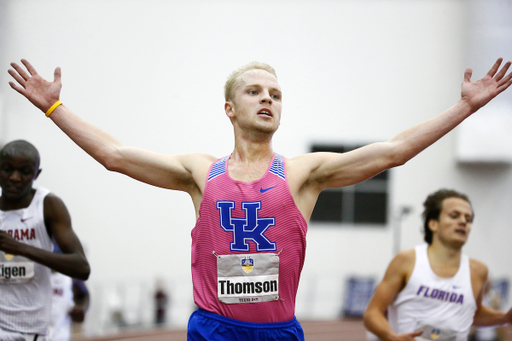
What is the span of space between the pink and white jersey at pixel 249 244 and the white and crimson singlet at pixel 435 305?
1855mm

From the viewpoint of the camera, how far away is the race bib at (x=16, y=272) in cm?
399

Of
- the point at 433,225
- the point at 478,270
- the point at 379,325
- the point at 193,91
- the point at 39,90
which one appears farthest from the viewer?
the point at 193,91

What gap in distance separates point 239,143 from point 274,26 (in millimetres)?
14682

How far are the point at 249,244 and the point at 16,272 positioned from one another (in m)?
2.11

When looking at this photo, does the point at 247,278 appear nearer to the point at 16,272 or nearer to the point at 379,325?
the point at 379,325

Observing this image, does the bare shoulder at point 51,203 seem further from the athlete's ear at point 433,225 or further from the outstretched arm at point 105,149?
the athlete's ear at point 433,225

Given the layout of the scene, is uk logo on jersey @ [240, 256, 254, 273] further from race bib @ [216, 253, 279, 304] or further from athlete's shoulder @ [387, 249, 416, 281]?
athlete's shoulder @ [387, 249, 416, 281]

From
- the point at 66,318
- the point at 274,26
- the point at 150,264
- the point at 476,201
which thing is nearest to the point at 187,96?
the point at 274,26

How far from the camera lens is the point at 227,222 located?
114 inches

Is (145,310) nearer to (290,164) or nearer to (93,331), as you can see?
(93,331)

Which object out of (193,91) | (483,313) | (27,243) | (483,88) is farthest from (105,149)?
(193,91)

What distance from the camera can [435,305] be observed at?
4398 millimetres

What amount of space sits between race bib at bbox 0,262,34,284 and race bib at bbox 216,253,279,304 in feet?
6.20

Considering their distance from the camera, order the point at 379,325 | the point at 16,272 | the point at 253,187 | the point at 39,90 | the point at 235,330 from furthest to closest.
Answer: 1. the point at 379,325
2. the point at 16,272
3. the point at 39,90
4. the point at 253,187
5. the point at 235,330
